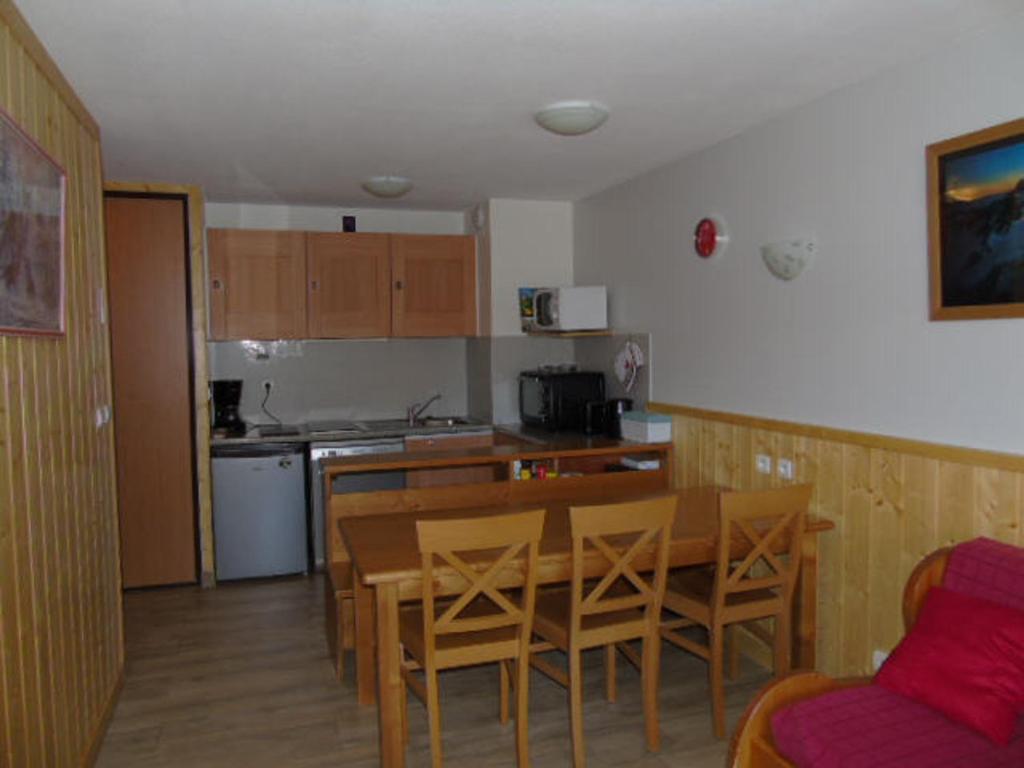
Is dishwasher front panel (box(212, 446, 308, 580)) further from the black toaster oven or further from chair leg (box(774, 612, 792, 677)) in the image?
chair leg (box(774, 612, 792, 677))

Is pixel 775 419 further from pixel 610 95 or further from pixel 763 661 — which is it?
pixel 610 95

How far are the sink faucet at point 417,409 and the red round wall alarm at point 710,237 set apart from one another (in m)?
2.45

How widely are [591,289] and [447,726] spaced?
2.70 meters

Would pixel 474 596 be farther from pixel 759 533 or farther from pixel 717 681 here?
pixel 759 533

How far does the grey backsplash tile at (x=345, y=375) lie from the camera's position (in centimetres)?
538

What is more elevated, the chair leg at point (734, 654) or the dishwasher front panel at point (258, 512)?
the dishwasher front panel at point (258, 512)

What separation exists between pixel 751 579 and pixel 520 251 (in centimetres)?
297

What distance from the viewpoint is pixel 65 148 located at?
2.70 m

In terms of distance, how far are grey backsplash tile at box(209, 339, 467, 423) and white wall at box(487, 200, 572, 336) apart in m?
0.62

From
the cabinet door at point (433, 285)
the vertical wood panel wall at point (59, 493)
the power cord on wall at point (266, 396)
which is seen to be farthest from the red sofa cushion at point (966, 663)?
the power cord on wall at point (266, 396)

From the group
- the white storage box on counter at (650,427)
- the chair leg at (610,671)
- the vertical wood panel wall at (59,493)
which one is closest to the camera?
the vertical wood panel wall at (59,493)

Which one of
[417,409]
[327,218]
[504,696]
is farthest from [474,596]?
[327,218]

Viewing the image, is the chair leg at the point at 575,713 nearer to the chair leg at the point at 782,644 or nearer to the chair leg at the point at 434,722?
the chair leg at the point at 434,722

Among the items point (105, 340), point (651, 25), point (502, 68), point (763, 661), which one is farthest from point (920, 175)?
point (105, 340)
